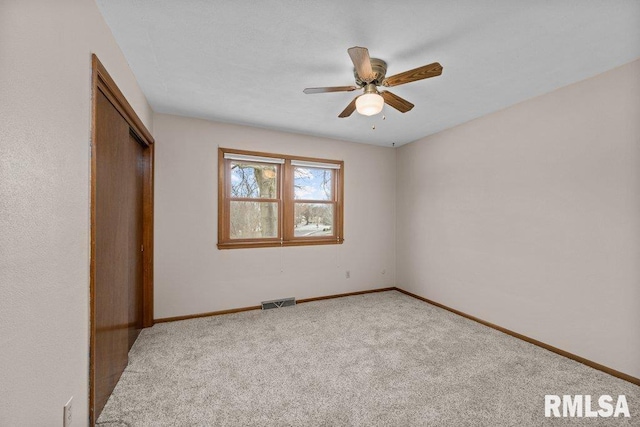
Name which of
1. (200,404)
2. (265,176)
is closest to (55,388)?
(200,404)

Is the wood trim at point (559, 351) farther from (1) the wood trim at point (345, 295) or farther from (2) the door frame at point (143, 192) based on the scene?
(2) the door frame at point (143, 192)

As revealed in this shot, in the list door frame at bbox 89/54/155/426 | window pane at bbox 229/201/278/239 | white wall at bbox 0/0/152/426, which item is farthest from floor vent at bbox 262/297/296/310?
white wall at bbox 0/0/152/426

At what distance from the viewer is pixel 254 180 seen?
392 cm

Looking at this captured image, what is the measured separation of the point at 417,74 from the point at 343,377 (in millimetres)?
2394

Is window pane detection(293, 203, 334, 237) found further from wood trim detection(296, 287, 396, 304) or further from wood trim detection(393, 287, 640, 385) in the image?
wood trim detection(393, 287, 640, 385)

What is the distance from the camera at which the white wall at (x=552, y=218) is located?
87.7 inches

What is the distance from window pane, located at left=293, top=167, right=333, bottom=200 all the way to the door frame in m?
1.91

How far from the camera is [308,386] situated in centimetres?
207

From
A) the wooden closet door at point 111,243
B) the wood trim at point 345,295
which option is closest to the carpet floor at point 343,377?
the wooden closet door at point 111,243

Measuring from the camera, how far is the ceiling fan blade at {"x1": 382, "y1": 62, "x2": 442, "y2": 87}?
1.78 metres

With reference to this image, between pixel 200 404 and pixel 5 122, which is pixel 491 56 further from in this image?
pixel 200 404

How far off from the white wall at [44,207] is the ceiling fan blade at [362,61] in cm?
147

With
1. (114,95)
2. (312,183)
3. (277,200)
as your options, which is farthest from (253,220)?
(114,95)

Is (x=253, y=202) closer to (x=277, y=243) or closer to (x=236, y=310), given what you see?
(x=277, y=243)
